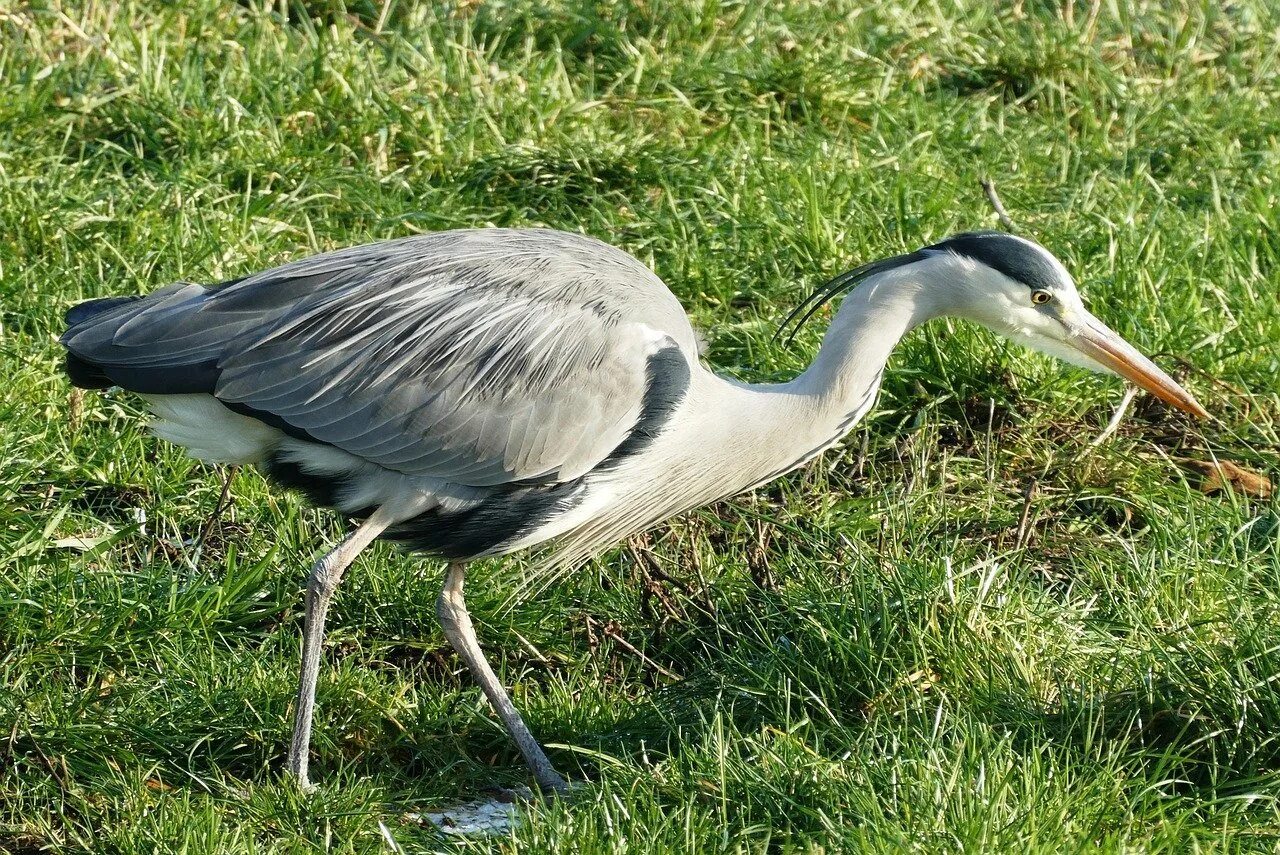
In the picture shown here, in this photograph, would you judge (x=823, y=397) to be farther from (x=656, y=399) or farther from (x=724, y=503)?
(x=724, y=503)

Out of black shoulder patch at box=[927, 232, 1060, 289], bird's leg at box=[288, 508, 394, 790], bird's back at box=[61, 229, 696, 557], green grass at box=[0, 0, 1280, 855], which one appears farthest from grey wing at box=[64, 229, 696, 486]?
black shoulder patch at box=[927, 232, 1060, 289]

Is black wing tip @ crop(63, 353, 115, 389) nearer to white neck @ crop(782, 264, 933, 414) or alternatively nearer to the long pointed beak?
white neck @ crop(782, 264, 933, 414)

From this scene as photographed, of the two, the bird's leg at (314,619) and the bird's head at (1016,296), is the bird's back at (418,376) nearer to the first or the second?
the bird's leg at (314,619)

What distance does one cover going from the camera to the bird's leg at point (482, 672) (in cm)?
409

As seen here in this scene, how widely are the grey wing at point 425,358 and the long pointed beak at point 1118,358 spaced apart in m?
1.03

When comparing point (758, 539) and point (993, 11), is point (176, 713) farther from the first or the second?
point (993, 11)

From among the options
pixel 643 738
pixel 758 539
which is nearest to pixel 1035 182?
pixel 758 539

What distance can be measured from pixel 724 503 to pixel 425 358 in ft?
4.02

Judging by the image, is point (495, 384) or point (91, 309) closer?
point (495, 384)

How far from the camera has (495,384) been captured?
167 inches

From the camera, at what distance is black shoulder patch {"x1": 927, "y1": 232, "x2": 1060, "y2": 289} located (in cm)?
423

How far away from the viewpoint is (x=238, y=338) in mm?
4207

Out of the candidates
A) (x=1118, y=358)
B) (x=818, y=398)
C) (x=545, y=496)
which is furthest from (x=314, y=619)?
(x=1118, y=358)

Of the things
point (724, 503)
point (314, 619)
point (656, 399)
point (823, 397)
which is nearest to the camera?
point (314, 619)
